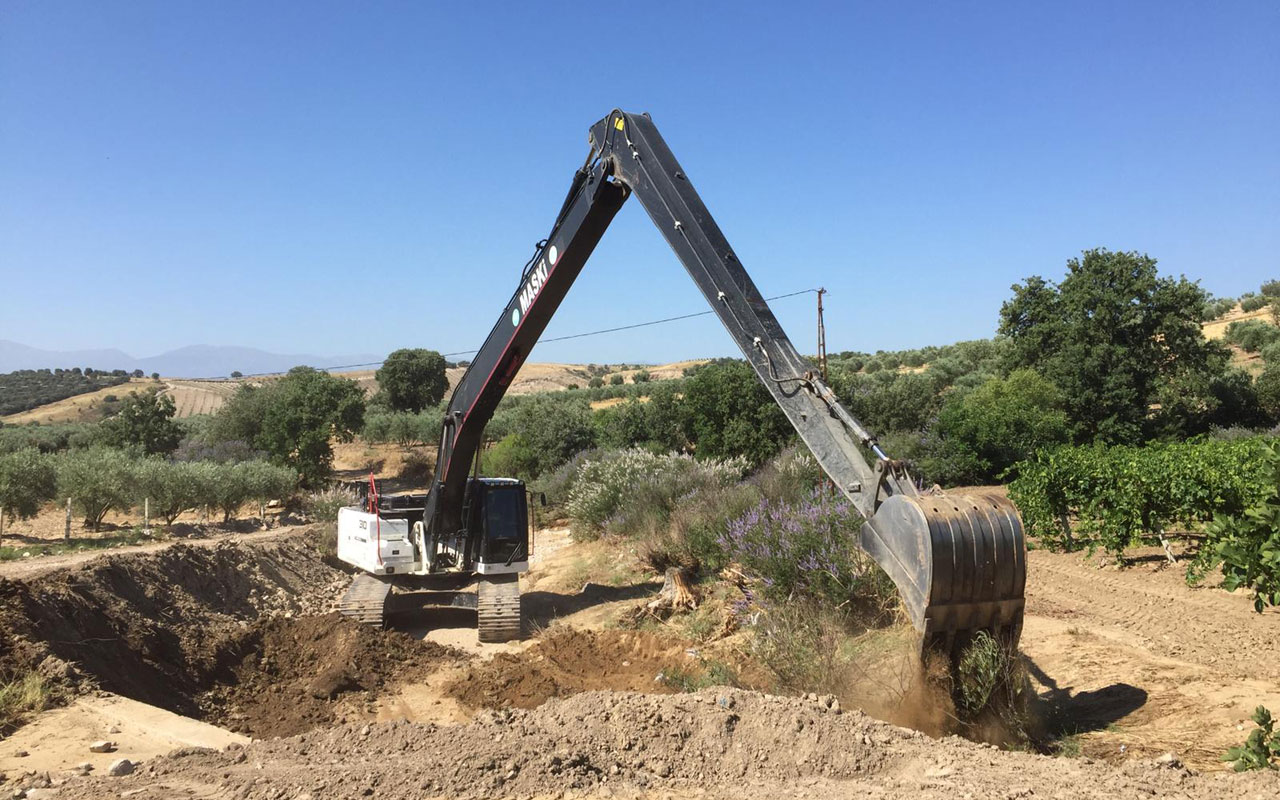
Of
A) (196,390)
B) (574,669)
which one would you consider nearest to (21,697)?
(574,669)

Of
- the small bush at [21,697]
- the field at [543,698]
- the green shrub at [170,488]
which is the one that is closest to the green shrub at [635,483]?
the field at [543,698]

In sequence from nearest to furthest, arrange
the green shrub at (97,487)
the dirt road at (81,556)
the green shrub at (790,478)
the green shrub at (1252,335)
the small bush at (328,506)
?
the dirt road at (81,556), the green shrub at (790,478), the green shrub at (97,487), the small bush at (328,506), the green shrub at (1252,335)

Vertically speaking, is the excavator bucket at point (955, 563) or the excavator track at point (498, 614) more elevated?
the excavator bucket at point (955, 563)

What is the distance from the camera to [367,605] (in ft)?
37.0

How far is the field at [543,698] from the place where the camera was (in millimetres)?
5000

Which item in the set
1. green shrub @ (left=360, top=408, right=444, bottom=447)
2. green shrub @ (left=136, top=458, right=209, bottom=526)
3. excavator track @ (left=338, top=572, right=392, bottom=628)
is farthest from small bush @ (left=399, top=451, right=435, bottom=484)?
→ excavator track @ (left=338, top=572, right=392, bottom=628)

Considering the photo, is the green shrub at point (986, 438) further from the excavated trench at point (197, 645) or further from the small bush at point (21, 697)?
the small bush at point (21, 697)

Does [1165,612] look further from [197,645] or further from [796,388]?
[197,645]

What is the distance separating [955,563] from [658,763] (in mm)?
2218

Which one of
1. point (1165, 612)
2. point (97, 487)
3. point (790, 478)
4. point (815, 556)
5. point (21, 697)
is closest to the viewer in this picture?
point (21, 697)

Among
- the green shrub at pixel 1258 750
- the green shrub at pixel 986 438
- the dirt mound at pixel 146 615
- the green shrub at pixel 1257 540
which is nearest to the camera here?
the green shrub at pixel 1258 750

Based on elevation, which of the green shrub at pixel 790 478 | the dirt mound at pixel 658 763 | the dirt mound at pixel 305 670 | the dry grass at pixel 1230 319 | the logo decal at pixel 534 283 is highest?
the dry grass at pixel 1230 319

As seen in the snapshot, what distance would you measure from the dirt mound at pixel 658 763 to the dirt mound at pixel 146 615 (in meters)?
3.37

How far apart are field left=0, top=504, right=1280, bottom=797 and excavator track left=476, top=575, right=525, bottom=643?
0.30 m
